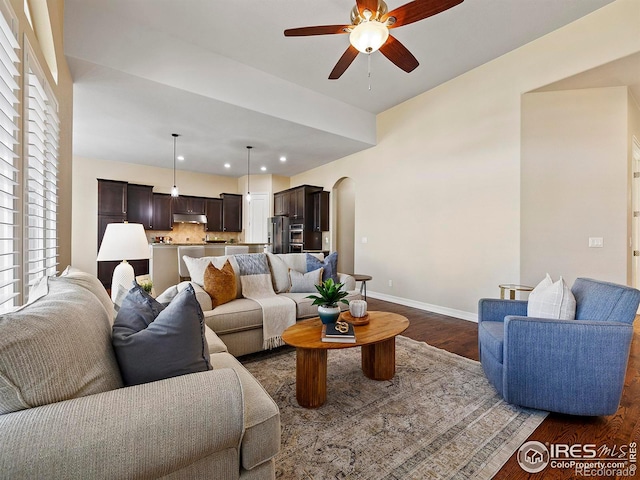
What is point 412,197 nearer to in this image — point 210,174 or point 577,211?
point 577,211

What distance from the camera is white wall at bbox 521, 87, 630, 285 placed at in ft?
10.3

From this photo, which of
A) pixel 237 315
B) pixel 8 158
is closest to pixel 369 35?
pixel 8 158

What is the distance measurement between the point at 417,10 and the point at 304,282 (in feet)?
8.71

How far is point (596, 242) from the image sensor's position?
322 centimetres

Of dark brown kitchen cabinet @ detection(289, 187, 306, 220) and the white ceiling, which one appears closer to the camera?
the white ceiling

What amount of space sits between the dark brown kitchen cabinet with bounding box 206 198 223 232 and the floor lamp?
5.48 m

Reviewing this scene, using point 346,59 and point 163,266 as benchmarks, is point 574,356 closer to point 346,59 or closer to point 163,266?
point 346,59

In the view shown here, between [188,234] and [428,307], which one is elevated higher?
A: [188,234]

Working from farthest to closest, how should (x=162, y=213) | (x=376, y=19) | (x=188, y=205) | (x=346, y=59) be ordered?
(x=188, y=205) < (x=162, y=213) < (x=346, y=59) < (x=376, y=19)

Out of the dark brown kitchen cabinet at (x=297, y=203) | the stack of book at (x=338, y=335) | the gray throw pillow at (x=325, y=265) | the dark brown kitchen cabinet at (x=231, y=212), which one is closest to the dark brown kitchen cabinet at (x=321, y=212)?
the dark brown kitchen cabinet at (x=297, y=203)

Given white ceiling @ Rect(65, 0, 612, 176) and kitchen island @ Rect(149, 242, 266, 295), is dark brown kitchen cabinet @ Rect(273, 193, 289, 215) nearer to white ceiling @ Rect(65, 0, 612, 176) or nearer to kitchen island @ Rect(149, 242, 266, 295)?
white ceiling @ Rect(65, 0, 612, 176)

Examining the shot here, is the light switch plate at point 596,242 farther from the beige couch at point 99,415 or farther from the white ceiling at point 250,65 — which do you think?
the beige couch at point 99,415

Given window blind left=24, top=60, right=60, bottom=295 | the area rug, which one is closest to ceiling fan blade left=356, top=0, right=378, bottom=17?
window blind left=24, top=60, right=60, bottom=295

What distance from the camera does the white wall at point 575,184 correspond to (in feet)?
10.3
